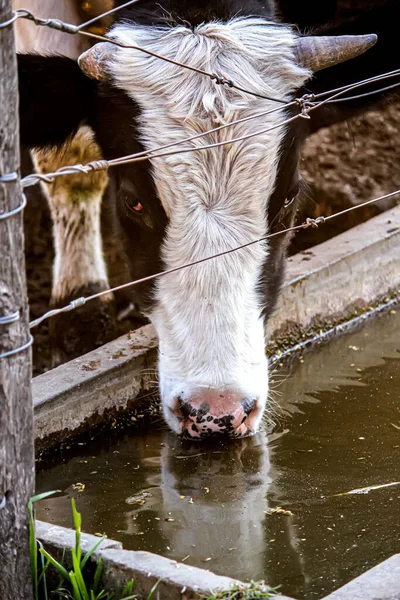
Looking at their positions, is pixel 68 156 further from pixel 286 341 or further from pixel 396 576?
pixel 396 576

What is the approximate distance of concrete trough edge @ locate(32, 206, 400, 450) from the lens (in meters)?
3.60

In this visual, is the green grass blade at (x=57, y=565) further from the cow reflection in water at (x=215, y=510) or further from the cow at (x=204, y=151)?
the cow at (x=204, y=151)

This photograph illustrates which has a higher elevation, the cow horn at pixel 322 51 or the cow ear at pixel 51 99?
the cow horn at pixel 322 51

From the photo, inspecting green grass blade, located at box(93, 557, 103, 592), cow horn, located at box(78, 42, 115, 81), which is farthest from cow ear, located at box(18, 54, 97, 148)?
green grass blade, located at box(93, 557, 103, 592)

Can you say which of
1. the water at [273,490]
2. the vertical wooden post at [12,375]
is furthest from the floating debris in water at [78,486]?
the vertical wooden post at [12,375]

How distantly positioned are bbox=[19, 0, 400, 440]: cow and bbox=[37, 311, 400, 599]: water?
196mm

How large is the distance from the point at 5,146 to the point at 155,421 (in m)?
1.90

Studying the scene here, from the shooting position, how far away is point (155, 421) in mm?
3812

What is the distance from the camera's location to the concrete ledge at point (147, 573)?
7.14 feet

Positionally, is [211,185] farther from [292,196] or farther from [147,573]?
[147,573]

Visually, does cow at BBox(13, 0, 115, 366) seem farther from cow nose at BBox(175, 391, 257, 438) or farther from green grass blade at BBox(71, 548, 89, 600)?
green grass blade at BBox(71, 548, 89, 600)

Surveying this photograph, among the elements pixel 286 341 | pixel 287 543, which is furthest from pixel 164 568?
pixel 286 341

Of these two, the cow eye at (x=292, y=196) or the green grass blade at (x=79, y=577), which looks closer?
the green grass blade at (x=79, y=577)

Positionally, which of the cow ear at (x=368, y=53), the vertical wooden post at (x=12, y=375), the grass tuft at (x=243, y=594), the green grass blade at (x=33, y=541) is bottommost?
the grass tuft at (x=243, y=594)
